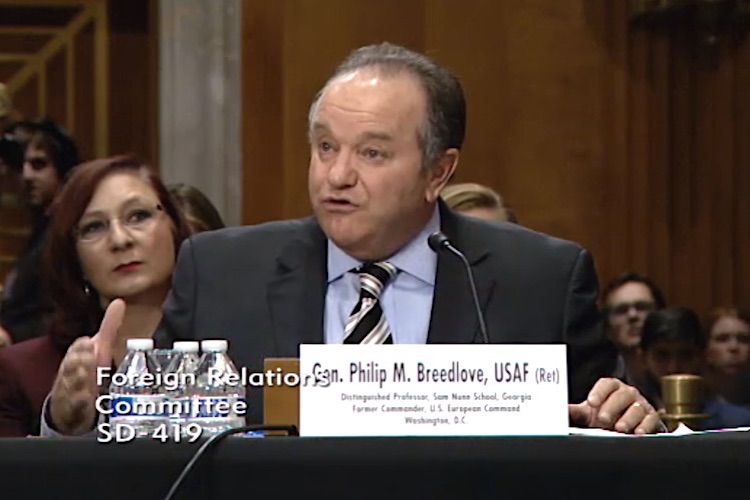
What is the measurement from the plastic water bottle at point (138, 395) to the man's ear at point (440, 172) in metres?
0.94

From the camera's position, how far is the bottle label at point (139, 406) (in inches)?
98.0

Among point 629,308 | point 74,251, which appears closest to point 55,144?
point 74,251

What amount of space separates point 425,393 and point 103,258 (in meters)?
1.75

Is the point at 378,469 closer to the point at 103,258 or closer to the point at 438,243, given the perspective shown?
the point at 438,243

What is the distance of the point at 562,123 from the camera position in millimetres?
6246

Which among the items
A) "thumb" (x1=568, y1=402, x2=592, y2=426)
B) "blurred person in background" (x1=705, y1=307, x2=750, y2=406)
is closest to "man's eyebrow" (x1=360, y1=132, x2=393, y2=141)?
"thumb" (x1=568, y1=402, x2=592, y2=426)

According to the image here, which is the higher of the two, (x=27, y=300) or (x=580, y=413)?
(x=27, y=300)

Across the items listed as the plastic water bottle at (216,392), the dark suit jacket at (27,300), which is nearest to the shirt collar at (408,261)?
the plastic water bottle at (216,392)

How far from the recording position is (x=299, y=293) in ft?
11.1

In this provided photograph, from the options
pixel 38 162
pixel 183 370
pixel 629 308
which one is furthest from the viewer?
pixel 629 308

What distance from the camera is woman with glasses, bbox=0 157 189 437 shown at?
13.1 ft

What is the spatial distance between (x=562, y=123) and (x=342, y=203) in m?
3.04

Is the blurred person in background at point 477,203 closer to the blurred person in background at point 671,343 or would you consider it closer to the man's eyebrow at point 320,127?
the blurred person in background at point 671,343

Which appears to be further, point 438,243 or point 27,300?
point 27,300
